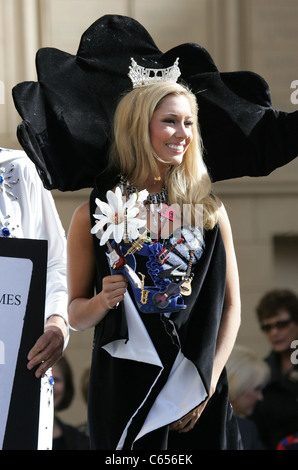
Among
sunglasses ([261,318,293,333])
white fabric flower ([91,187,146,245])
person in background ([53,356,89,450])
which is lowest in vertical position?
person in background ([53,356,89,450])

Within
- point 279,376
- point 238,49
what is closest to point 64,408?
point 279,376

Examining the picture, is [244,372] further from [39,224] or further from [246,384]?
[39,224]

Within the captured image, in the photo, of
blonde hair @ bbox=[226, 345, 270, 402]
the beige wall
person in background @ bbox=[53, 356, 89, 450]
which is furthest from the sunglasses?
the beige wall

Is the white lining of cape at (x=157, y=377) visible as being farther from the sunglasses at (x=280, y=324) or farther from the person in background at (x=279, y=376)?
the sunglasses at (x=280, y=324)

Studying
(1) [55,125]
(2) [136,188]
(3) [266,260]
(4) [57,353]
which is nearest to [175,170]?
(2) [136,188]

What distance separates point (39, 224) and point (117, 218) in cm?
48

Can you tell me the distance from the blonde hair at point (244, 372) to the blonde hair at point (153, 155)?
5.98ft

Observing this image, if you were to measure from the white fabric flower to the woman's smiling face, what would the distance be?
0.77 feet

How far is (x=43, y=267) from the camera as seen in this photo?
2.66 meters

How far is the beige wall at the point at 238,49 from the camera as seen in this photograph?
625 centimetres

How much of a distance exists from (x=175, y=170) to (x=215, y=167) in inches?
7.0

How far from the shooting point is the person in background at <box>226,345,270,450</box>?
4375mm

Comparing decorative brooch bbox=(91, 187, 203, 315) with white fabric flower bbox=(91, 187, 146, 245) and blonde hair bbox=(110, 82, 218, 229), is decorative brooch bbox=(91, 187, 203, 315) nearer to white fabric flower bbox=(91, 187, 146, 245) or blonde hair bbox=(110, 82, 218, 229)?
white fabric flower bbox=(91, 187, 146, 245)
